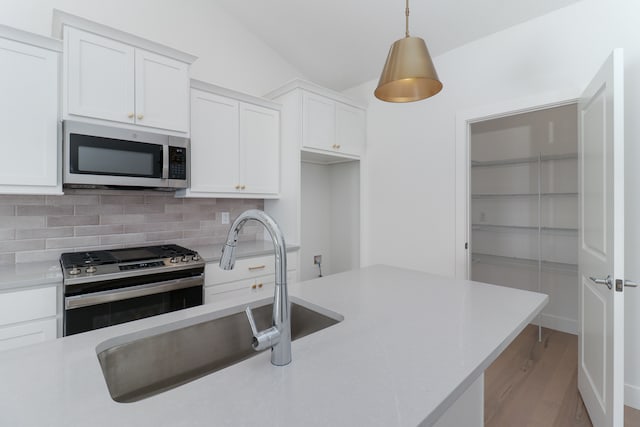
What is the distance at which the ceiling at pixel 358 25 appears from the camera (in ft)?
7.75

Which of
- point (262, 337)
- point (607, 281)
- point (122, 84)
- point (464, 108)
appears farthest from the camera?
point (464, 108)

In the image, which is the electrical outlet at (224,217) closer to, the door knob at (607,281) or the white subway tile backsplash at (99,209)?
the white subway tile backsplash at (99,209)

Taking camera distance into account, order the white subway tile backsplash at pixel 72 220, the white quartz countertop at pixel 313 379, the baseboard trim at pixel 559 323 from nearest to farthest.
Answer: the white quartz countertop at pixel 313 379, the white subway tile backsplash at pixel 72 220, the baseboard trim at pixel 559 323

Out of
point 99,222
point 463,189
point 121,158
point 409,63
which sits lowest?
point 99,222

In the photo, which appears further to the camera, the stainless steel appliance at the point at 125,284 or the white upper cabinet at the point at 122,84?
the white upper cabinet at the point at 122,84

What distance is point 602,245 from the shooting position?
1.66m

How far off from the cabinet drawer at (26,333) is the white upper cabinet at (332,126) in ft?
A: 7.20

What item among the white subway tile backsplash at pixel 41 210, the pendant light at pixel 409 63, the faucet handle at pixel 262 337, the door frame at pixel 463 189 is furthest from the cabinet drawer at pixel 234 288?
the door frame at pixel 463 189

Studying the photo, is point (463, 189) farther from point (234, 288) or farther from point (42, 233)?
point (42, 233)

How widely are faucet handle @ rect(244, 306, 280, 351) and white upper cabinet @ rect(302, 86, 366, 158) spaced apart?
234cm

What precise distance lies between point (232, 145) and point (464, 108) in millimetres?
2039

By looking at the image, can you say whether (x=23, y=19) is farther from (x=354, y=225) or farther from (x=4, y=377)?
(x=354, y=225)

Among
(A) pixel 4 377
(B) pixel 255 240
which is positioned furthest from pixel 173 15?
(A) pixel 4 377

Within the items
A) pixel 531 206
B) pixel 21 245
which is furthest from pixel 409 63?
pixel 531 206
